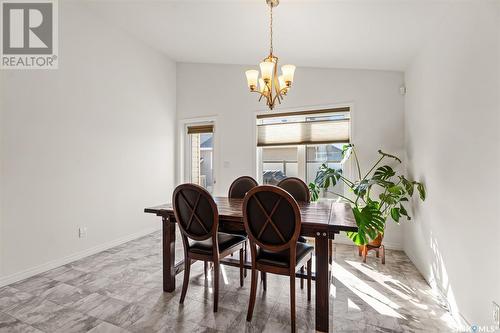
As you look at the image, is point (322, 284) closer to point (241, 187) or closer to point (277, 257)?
point (277, 257)

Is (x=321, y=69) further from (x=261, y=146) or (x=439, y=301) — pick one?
(x=439, y=301)

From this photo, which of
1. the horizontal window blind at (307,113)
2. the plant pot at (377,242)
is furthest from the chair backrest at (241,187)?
the plant pot at (377,242)

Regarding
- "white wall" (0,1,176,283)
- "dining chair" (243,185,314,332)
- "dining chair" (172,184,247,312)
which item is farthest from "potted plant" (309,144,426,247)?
"white wall" (0,1,176,283)

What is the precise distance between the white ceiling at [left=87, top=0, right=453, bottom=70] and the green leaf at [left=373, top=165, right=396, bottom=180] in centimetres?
135

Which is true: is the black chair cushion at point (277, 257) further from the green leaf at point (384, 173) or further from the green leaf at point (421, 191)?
the green leaf at point (384, 173)

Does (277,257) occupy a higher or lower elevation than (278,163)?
lower

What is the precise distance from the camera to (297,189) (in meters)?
2.81

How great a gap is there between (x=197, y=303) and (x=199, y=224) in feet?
2.36

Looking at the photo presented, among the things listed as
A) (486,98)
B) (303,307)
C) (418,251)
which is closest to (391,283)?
(418,251)

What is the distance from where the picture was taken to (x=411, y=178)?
3045 millimetres

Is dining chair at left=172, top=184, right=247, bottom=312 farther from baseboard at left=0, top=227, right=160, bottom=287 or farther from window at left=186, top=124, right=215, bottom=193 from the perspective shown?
window at left=186, top=124, right=215, bottom=193

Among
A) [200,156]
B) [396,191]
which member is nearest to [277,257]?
[396,191]

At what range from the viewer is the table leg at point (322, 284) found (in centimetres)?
178

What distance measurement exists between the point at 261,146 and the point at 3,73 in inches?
130
